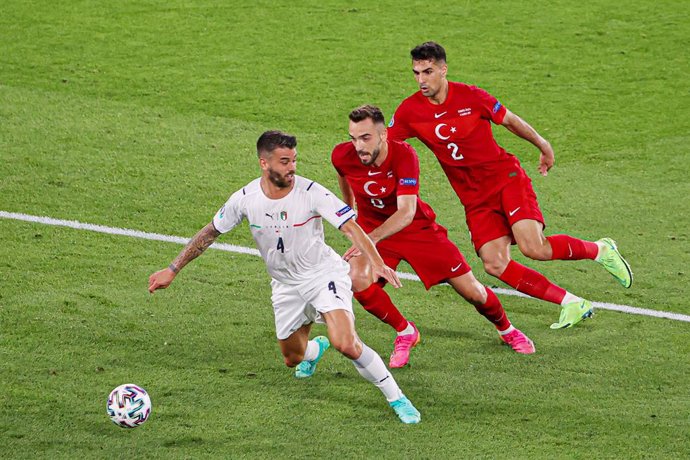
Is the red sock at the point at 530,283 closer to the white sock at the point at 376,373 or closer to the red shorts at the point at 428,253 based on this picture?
the red shorts at the point at 428,253

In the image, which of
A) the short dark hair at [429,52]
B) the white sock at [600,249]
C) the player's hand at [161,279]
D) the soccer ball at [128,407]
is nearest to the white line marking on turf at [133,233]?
the white sock at [600,249]

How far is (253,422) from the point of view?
23.3 feet

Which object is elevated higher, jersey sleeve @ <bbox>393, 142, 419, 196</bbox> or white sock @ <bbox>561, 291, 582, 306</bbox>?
jersey sleeve @ <bbox>393, 142, 419, 196</bbox>

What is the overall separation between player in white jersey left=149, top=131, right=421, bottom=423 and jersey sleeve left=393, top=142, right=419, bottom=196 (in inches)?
28.1

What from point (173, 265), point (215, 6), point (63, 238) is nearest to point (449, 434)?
point (173, 265)

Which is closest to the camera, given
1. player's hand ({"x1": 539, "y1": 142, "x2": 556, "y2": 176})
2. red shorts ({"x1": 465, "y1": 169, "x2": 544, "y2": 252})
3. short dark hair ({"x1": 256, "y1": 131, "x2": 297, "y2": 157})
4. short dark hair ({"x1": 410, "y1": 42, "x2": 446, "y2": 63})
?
short dark hair ({"x1": 256, "y1": 131, "x2": 297, "y2": 157})

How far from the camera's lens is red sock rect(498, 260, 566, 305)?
336 inches

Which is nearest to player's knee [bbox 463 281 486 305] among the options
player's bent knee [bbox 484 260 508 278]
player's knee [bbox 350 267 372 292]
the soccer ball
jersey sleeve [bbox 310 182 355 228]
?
player's bent knee [bbox 484 260 508 278]

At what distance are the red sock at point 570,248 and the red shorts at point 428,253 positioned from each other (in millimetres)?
767

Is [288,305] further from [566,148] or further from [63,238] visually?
[566,148]

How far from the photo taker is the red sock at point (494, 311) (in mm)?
8172

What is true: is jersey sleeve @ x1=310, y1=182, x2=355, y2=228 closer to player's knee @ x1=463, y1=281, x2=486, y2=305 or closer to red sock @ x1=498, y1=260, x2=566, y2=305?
player's knee @ x1=463, y1=281, x2=486, y2=305

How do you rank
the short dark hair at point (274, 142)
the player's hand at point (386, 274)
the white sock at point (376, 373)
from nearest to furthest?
1. the player's hand at point (386, 274)
2. the short dark hair at point (274, 142)
3. the white sock at point (376, 373)

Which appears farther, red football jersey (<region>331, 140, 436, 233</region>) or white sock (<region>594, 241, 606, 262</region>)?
white sock (<region>594, 241, 606, 262</region>)
